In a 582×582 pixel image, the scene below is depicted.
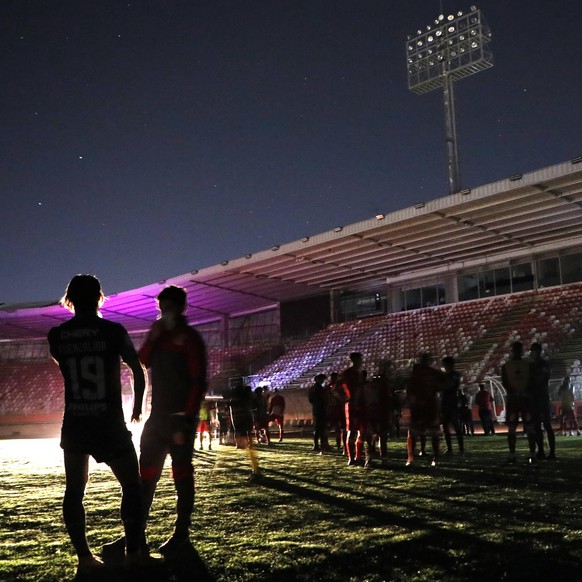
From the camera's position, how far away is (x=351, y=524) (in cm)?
520

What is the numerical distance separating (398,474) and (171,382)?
5105 millimetres

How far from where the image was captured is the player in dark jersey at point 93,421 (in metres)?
3.77

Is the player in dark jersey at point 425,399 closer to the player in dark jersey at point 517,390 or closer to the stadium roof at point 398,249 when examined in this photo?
the player in dark jersey at point 517,390

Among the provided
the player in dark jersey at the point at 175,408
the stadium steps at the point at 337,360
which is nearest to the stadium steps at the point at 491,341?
the stadium steps at the point at 337,360

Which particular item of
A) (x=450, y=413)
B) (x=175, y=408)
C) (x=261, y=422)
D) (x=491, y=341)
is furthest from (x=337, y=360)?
(x=175, y=408)

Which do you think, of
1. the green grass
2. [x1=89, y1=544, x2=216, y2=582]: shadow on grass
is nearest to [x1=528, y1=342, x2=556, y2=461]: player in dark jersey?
the green grass

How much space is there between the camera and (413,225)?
28266mm

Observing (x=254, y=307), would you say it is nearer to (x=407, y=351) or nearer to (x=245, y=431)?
(x=407, y=351)

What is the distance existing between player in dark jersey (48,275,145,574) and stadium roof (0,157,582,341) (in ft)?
70.1

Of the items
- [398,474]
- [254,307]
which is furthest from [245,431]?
[254,307]

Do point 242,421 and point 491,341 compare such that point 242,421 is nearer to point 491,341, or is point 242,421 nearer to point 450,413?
point 450,413

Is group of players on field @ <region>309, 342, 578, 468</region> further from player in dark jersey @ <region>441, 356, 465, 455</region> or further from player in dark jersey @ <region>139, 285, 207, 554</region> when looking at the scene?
player in dark jersey @ <region>139, 285, 207, 554</region>

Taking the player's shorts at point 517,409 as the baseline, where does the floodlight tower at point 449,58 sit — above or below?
above

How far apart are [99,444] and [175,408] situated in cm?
85
